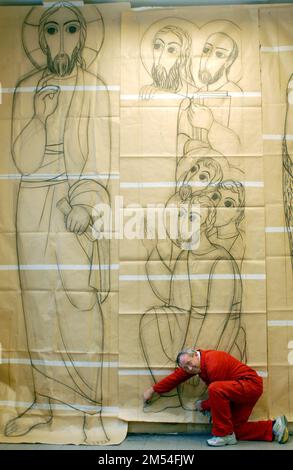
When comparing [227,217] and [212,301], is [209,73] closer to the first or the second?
[227,217]

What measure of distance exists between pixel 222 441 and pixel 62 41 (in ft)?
8.25

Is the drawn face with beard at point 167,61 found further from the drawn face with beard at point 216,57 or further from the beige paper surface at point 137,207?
the drawn face with beard at point 216,57

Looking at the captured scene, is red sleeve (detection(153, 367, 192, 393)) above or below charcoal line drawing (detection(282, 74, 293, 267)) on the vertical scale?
below

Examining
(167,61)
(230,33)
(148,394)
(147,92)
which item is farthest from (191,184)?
(148,394)

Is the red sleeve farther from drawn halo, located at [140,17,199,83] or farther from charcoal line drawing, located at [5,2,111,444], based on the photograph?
drawn halo, located at [140,17,199,83]

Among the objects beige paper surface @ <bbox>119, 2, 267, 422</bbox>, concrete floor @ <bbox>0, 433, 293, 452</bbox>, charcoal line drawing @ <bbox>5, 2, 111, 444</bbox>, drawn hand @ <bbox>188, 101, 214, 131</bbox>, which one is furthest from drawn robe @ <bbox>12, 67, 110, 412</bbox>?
drawn hand @ <bbox>188, 101, 214, 131</bbox>

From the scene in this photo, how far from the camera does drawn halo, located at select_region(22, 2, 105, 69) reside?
10.6 feet

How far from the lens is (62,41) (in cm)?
324

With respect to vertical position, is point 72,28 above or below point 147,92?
above

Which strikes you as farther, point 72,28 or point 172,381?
point 72,28

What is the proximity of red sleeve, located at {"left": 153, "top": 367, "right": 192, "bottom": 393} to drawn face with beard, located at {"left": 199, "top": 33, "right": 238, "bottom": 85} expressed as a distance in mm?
1722

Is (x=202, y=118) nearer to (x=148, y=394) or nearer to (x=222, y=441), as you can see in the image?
(x=148, y=394)

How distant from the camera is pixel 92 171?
10.4ft

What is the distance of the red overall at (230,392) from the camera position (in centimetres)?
284
